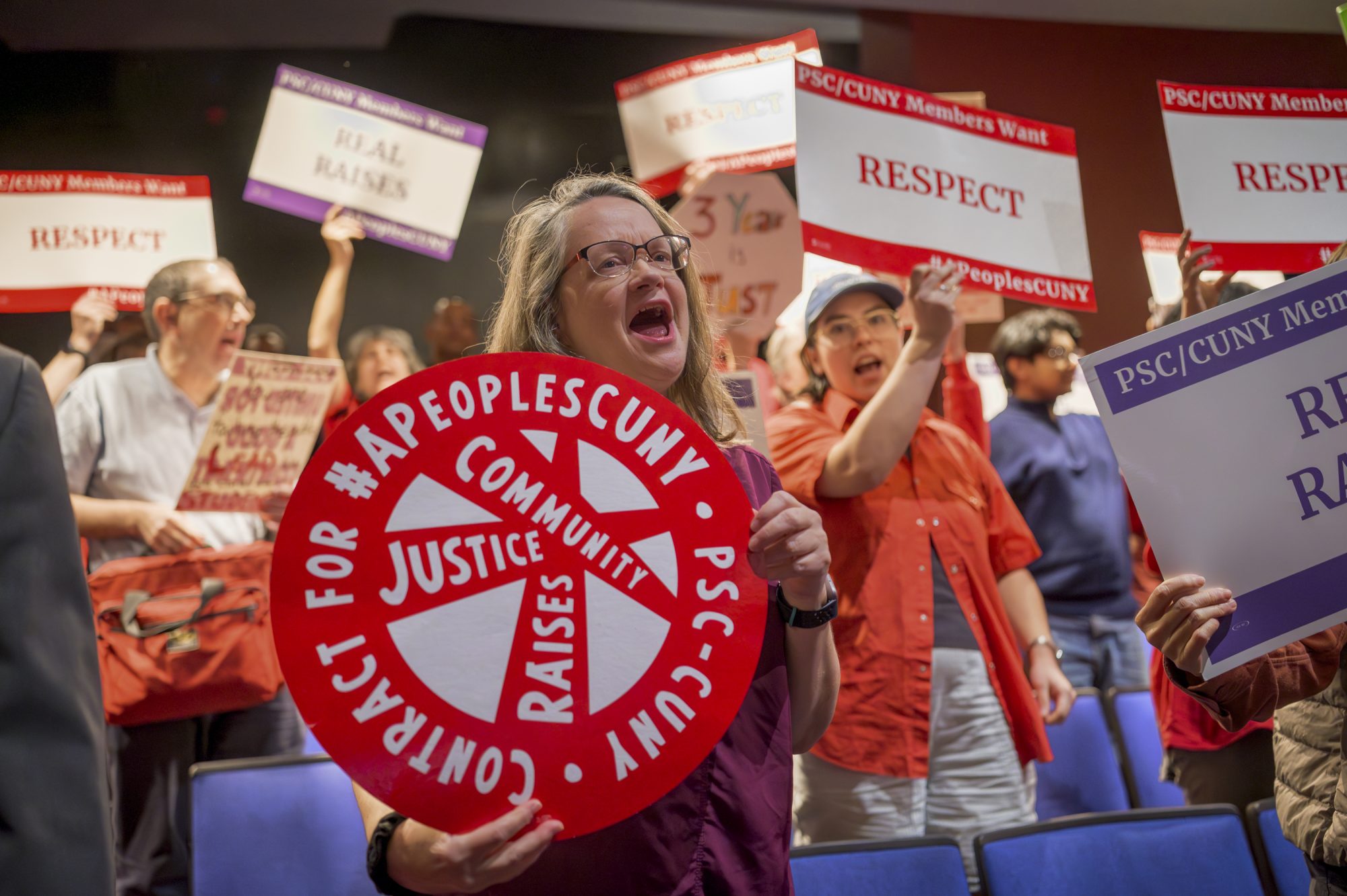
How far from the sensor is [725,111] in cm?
327

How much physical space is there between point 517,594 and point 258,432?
2022 mm

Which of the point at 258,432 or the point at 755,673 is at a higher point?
the point at 258,432

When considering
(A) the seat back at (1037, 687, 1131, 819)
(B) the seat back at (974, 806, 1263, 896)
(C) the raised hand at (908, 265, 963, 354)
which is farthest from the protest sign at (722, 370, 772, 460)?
(A) the seat back at (1037, 687, 1131, 819)

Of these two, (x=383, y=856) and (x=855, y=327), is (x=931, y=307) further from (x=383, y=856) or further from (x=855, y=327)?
(x=383, y=856)

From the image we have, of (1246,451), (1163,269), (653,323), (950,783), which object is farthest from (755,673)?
(1163,269)

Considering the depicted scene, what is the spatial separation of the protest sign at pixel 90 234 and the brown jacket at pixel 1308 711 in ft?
9.75

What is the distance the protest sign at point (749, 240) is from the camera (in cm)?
291

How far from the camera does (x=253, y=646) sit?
8.46ft

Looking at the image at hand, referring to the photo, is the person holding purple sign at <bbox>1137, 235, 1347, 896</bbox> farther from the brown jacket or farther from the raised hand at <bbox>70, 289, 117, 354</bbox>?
the raised hand at <bbox>70, 289, 117, 354</bbox>

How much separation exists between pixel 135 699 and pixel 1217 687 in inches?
89.4

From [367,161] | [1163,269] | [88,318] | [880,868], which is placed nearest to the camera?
[880,868]

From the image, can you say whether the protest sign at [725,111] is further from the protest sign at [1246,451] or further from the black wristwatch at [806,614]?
the black wristwatch at [806,614]

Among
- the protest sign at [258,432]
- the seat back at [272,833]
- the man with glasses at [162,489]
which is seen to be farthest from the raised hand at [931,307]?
the man with glasses at [162,489]

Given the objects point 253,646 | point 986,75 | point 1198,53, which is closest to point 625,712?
point 253,646
